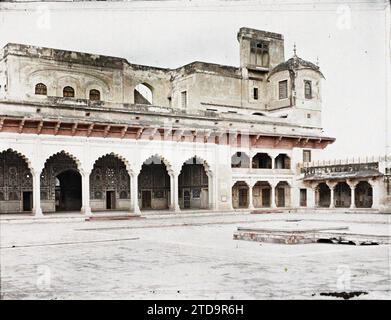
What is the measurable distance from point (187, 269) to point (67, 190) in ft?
63.1

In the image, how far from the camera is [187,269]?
23.5ft

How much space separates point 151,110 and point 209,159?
11.7 feet

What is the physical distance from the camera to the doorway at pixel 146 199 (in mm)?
27484

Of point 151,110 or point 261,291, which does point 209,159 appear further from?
point 261,291

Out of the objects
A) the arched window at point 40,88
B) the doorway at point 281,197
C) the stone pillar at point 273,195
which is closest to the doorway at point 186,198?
the stone pillar at point 273,195

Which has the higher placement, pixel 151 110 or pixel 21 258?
pixel 151 110

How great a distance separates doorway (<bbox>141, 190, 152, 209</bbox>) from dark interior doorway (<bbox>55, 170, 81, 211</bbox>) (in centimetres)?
347

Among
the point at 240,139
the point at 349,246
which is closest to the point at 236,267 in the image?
the point at 349,246

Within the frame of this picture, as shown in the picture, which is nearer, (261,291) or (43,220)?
(261,291)

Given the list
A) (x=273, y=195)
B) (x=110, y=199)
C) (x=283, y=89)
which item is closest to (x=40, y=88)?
(x=110, y=199)

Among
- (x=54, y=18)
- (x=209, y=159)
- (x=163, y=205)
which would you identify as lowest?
(x=163, y=205)

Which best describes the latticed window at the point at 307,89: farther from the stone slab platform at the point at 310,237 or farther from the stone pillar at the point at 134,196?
the stone slab platform at the point at 310,237

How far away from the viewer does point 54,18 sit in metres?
8.62

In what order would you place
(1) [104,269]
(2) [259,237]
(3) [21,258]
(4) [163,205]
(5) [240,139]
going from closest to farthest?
(1) [104,269], (3) [21,258], (2) [259,237], (5) [240,139], (4) [163,205]
